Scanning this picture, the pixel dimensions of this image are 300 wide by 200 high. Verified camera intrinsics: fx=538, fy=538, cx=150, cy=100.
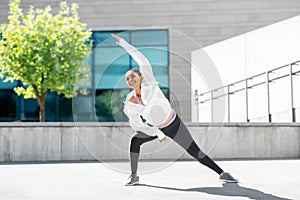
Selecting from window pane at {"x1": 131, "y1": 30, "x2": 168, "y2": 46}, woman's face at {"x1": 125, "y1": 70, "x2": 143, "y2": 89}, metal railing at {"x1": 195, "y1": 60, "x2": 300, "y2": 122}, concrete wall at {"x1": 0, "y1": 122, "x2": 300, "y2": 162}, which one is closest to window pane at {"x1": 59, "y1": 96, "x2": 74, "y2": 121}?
window pane at {"x1": 131, "y1": 30, "x2": 168, "y2": 46}

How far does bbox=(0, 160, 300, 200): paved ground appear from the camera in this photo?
232 inches

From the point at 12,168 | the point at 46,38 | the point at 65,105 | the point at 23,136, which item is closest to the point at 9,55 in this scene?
the point at 46,38

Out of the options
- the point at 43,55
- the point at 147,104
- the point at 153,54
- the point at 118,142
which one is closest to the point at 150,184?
the point at 147,104

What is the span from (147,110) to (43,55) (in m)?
12.0

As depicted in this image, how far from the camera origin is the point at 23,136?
39.8ft

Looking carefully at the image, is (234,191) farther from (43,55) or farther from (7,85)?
(7,85)

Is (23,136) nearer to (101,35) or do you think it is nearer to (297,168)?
(297,168)

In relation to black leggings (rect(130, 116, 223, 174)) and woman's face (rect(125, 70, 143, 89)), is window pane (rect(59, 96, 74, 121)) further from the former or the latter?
woman's face (rect(125, 70, 143, 89))

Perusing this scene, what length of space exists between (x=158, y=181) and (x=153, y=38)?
2151cm

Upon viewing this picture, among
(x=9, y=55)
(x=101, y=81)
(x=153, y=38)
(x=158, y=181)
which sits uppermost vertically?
(x=153, y=38)

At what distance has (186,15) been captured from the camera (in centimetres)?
2838

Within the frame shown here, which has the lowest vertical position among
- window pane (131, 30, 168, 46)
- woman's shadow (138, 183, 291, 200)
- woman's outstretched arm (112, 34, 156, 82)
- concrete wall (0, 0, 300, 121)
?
woman's shadow (138, 183, 291, 200)

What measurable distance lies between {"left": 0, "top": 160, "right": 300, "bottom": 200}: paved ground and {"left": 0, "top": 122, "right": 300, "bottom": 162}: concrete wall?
2180 mm

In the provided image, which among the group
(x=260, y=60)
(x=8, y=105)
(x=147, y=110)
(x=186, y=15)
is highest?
(x=186, y=15)
